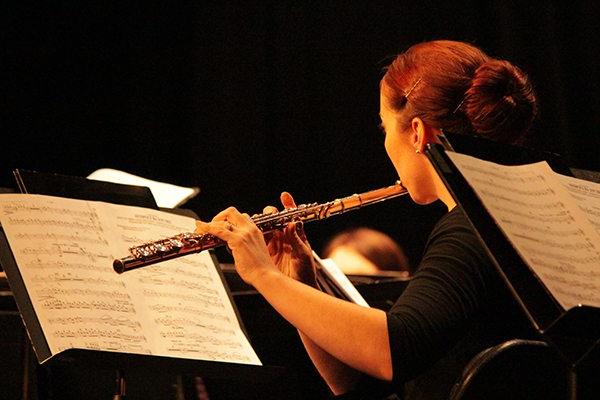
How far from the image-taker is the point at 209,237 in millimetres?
1964

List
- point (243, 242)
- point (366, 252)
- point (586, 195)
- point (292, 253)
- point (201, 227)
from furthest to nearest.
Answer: point (366, 252), point (292, 253), point (201, 227), point (243, 242), point (586, 195)

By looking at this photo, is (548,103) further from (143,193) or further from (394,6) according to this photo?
(143,193)

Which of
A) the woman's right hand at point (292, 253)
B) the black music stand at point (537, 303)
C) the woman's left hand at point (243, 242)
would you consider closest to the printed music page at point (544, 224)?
the black music stand at point (537, 303)

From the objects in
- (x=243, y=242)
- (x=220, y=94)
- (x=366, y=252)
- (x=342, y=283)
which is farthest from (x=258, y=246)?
(x=220, y=94)

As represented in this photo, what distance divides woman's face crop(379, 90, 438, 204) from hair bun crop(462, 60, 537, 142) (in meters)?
0.14

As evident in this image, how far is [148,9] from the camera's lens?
438 cm

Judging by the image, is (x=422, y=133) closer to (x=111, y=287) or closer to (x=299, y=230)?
(x=299, y=230)

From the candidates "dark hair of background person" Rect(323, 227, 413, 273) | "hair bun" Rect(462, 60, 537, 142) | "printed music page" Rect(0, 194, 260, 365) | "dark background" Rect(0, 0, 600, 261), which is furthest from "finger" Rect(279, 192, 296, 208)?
"dark background" Rect(0, 0, 600, 261)

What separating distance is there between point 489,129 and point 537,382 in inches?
23.0

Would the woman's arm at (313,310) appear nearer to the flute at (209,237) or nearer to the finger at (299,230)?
the flute at (209,237)

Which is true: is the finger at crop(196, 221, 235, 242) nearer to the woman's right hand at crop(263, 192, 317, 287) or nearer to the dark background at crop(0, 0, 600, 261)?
the woman's right hand at crop(263, 192, 317, 287)

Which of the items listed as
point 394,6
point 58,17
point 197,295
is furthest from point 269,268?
point 58,17

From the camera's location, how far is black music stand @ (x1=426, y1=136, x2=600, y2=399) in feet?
4.05

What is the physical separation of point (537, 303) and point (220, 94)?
3270 mm
